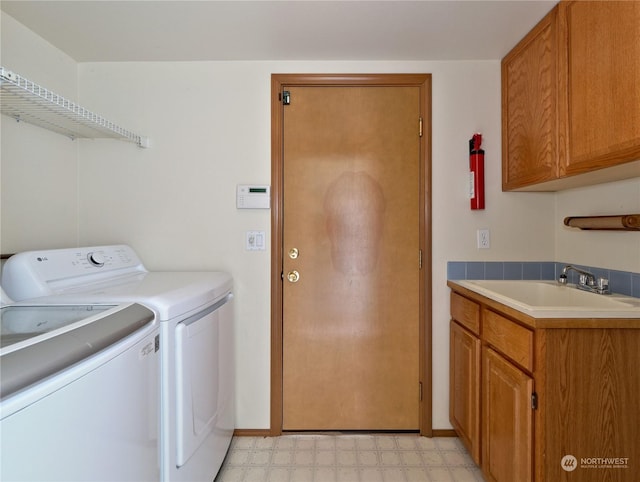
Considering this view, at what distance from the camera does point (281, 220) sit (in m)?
1.96

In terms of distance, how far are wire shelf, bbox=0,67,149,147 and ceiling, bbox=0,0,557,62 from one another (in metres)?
0.47

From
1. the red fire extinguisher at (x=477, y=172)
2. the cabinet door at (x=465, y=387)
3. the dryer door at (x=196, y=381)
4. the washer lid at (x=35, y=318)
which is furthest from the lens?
the red fire extinguisher at (x=477, y=172)

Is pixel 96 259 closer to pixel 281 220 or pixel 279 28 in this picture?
pixel 281 220

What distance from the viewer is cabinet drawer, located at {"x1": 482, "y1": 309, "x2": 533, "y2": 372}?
1.20 metres

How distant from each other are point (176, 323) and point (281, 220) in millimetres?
916

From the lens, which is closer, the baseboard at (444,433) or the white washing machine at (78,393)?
the white washing machine at (78,393)

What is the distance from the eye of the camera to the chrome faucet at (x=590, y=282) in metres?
1.51

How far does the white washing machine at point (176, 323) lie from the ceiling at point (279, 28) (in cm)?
113

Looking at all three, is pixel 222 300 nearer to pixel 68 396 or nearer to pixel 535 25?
pixel 68 396

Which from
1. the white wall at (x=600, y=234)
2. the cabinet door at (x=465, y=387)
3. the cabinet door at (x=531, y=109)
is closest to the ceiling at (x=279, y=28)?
the cabinet door at (x=531, y=109)

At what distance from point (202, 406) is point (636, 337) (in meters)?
1.71

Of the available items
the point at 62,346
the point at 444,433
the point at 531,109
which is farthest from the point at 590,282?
the point at 62,346

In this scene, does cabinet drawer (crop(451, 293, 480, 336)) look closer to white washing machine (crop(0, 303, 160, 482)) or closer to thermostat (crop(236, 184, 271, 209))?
thermostat (crop(236, 184, 271, 209))

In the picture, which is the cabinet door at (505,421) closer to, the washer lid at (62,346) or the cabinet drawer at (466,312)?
the cabinet drawer at (466,312)
